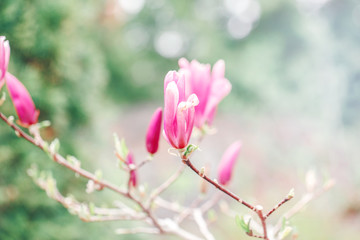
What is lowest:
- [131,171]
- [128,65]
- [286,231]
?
[286,231]

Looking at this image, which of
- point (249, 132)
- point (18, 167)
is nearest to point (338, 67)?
point (249, 132)

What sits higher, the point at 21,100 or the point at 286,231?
the point at 21,100

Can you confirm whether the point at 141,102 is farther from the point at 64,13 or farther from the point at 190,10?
the point at 64,13

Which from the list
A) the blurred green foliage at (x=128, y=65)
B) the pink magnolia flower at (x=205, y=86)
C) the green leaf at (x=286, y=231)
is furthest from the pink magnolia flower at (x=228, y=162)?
the blurred green foliage at (x=128, y=65)

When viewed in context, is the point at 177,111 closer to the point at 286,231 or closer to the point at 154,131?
the point at 154,131

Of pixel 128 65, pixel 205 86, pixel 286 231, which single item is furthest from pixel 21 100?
pixel 128 65

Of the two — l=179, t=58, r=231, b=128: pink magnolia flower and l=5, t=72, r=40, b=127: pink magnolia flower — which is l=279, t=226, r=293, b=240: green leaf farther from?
l=5, t=72, r=40, b=127: pink magnolia flower

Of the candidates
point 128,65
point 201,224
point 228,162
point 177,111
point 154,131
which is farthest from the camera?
point 128,65
